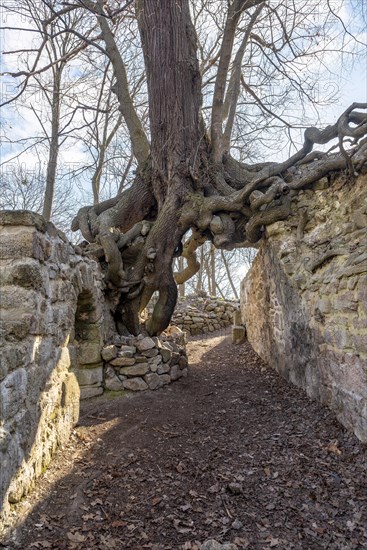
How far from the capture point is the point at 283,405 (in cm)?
386

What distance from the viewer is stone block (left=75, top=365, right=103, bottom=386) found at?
423 centimetres

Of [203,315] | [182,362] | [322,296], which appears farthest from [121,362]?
[203,315]

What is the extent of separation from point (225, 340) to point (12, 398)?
255 inches

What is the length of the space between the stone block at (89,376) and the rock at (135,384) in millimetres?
320

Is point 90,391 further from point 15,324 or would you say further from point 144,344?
point 15,324

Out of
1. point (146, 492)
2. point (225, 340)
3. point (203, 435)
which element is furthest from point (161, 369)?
point (225, 340)

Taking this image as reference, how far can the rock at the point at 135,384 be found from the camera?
4.34 metres

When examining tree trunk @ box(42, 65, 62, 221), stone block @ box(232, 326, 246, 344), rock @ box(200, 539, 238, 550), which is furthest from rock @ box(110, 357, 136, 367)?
tree trunk @ box(42, 65, 62, 221)

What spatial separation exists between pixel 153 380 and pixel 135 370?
0.86 ft

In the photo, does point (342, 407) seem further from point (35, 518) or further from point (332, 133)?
point (332, 133)

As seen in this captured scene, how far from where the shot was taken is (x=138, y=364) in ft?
14.6

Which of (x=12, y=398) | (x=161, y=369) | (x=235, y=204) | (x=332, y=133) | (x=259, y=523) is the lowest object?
(x=259, y=523)

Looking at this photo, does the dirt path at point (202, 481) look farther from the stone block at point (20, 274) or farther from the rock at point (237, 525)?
the stone block at point (20, 274)

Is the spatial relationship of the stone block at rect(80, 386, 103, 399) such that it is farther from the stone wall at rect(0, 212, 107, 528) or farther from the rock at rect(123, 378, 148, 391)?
the stone wall at rect(0, 212, 107, 528)
